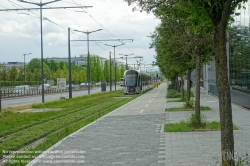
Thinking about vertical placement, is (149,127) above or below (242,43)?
below

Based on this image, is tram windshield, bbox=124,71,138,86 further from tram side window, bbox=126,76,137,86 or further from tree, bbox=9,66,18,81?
tree, bbox=9,66,18,81

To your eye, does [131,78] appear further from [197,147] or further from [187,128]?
[197,147]

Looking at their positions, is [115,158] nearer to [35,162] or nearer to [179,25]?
[35,162]

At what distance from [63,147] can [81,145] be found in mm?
512

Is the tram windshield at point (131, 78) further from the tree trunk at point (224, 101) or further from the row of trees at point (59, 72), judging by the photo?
the tree trunk at point (224, 101)

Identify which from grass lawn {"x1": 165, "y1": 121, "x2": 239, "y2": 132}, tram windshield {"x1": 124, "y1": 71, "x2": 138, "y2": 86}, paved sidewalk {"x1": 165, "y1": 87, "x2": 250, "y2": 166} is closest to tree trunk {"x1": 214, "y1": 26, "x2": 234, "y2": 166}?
paved sidewalk {"x1": 165, "y1": 87, "x2": 250, "y2": 166}

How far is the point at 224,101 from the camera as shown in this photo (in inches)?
233

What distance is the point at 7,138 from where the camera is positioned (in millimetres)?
12312

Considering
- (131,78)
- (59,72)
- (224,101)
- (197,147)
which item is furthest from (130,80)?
(59,72)

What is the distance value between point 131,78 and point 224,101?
144ft

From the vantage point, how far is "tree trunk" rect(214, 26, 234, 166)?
588 centimetres

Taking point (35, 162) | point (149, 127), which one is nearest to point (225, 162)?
point (35, 162)

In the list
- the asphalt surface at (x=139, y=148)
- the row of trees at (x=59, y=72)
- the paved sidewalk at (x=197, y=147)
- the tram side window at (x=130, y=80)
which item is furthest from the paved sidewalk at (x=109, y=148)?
the row of trees at (x=59, y=72)

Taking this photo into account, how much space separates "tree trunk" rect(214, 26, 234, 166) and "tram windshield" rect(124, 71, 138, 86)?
143 ft
